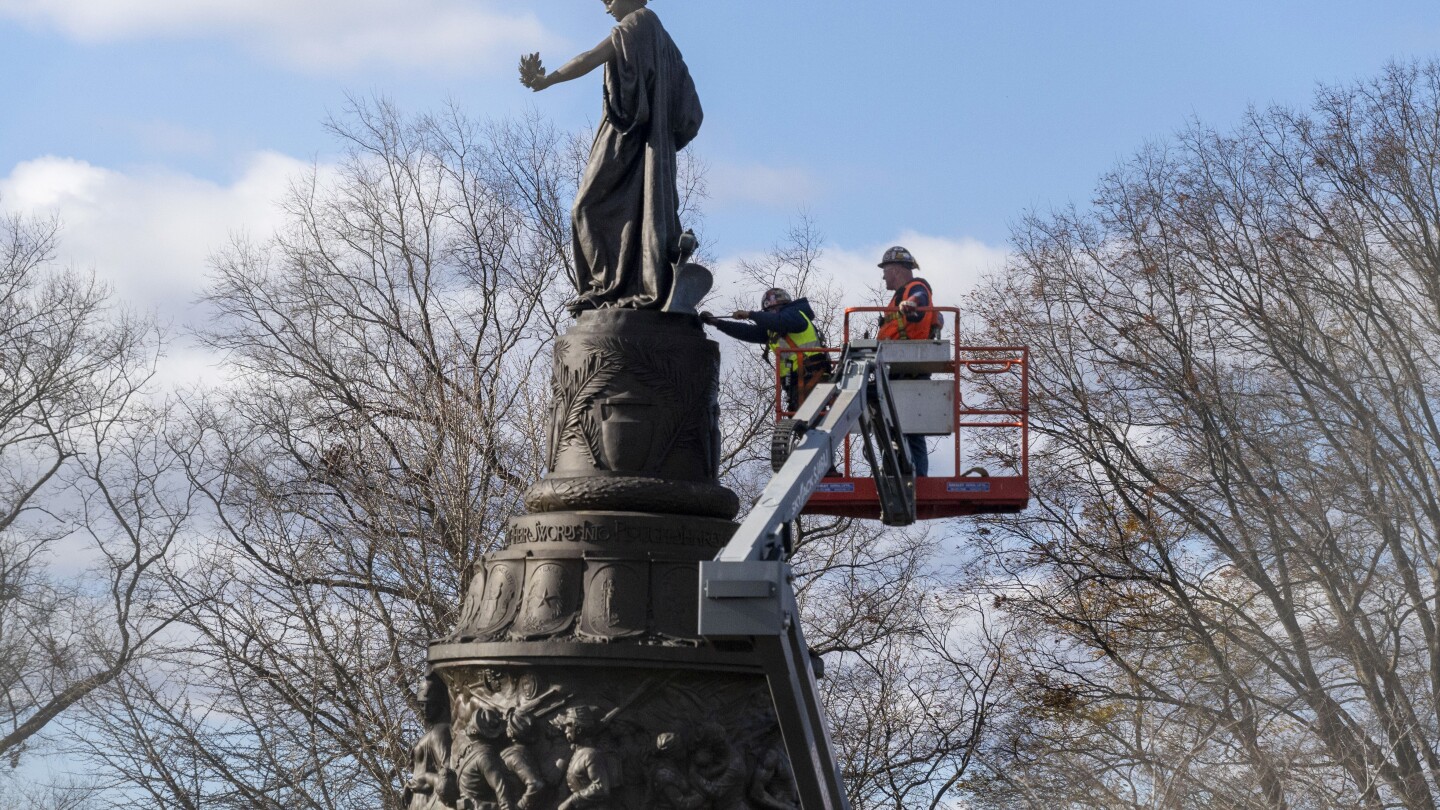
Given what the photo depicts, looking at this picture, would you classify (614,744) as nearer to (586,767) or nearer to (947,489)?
(586,767)

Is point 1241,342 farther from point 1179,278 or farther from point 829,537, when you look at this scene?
point 829,537

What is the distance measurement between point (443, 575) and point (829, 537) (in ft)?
18.2

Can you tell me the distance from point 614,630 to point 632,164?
9.89 feet

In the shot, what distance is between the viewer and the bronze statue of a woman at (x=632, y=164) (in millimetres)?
11844

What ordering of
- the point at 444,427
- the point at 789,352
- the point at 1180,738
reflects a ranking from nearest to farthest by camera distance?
the point at 789,352
the point at 1180,738
the point at 444,427

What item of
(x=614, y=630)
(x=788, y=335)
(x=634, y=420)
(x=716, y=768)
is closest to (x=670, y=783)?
(x=716, y=768)

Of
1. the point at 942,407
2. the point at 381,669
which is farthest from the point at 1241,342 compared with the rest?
the point at 381,669

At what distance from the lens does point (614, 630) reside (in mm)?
10633

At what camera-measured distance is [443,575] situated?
73.3ft

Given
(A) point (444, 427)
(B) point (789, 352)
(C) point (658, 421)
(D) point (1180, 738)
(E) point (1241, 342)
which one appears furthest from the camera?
(E) point (1241, 342)

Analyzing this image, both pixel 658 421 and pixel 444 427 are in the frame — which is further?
pixel 444 427

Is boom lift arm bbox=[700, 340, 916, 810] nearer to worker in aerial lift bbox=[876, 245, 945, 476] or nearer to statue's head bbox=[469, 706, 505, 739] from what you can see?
statue's head bbox=[469, 706, 505, 739]

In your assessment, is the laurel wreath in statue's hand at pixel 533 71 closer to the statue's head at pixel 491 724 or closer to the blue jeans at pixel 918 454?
the statue's head at pixel 491 724

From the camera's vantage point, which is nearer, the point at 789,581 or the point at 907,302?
the point at 789,581
